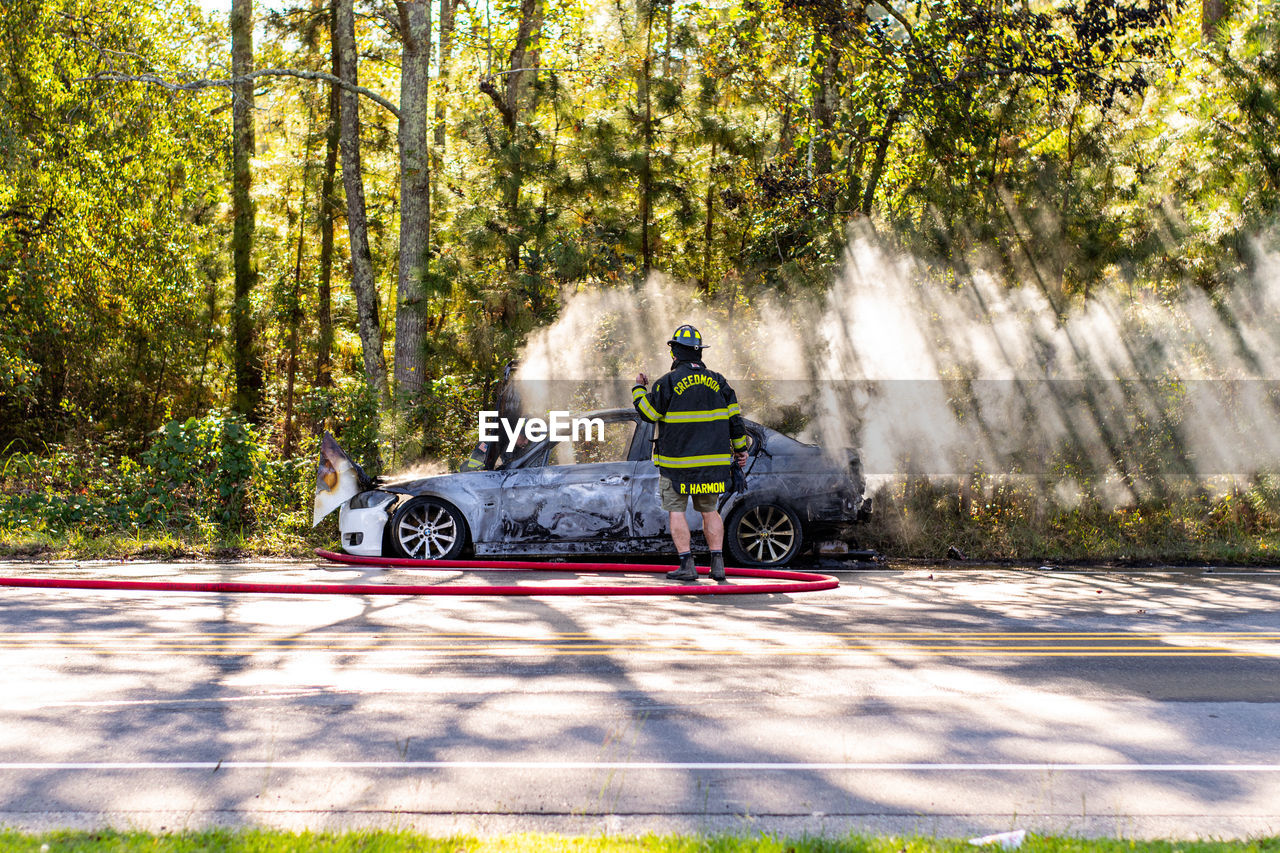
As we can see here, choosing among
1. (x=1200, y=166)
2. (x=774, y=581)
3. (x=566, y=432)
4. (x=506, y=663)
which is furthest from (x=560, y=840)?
(x=1200, y=166)

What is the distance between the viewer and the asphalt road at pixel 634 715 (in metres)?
3.91

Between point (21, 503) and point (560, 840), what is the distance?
10536 millimetres

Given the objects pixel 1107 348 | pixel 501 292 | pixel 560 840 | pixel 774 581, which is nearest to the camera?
pixel 560 840

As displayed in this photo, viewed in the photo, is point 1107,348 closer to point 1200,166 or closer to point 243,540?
point 1200,166

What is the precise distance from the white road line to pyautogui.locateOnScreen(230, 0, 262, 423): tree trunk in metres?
16.5

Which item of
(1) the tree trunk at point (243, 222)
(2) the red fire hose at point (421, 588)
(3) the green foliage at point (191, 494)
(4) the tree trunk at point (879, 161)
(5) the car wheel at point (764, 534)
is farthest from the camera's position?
(1) the tree trunk at point (243, 222)

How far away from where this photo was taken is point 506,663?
20.4ft

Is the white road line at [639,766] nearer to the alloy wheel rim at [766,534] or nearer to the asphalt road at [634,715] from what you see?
the asphalt road at [634,715]

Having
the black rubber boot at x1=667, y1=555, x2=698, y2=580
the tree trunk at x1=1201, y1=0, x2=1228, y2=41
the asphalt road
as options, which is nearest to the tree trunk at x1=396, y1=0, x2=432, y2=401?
the black rubber boot at x1=667, y1=555, x2=698, y2=580

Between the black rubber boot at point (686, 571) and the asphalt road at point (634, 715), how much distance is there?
1.01 m

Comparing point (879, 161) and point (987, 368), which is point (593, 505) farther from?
point (879, 161)

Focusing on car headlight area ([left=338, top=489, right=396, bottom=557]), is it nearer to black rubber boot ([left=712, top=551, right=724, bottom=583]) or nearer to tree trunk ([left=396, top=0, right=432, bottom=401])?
black rubber boot ([left=712, top=551, right=724, bottom=583])

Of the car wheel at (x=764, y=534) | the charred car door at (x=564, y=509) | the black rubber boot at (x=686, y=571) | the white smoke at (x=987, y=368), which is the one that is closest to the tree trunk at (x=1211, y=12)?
the white smoke at (x=987, y=368)

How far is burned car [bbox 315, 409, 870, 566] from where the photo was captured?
33.8 ft
